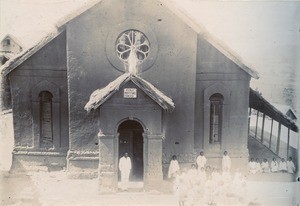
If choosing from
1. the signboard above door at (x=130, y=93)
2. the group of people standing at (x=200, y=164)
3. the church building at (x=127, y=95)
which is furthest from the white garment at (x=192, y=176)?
the signboard above door at (x=130, y=93)

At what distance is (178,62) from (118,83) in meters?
2.40

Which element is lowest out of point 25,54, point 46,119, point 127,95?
Result: point 46,119

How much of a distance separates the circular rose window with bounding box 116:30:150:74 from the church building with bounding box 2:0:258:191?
0.04m

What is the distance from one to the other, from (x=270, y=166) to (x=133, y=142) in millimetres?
5284

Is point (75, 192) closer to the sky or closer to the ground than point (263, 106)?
closer to the ground

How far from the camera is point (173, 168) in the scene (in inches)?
513

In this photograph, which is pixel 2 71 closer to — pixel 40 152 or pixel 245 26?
pixel 40 152

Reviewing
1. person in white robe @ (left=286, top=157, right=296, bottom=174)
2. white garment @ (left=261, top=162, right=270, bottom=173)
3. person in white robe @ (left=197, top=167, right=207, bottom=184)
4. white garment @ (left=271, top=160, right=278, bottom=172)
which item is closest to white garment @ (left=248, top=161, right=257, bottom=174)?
white garment @ (left=261, top=162, right=270, bottom=173)

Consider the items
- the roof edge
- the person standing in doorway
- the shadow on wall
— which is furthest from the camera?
the roof edge

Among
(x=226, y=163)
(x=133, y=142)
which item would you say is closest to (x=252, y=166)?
(x=226, y=163)

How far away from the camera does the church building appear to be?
1248 cm

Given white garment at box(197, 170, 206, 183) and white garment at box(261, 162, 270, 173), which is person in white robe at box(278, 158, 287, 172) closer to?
white garment at box(261, 162, 270, 173)

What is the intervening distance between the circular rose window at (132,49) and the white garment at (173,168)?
11.5 ft

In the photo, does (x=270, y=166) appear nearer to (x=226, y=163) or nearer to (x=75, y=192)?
(x=226, y=163)
